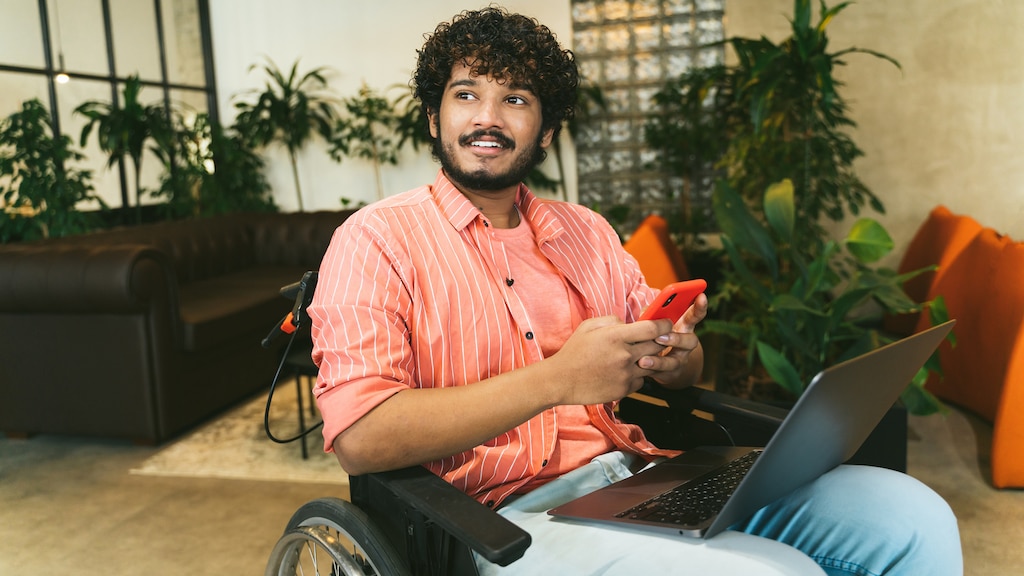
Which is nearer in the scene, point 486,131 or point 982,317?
point 486,131

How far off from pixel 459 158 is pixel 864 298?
1.49 meters

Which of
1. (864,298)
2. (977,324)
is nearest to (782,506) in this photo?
(864,298)

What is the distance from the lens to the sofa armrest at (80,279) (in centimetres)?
298

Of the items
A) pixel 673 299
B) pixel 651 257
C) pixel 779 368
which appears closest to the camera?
pixel 673 299

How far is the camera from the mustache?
135cm

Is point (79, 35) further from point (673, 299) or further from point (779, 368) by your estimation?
point (673, 299)

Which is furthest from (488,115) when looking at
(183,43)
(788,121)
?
(183,43)

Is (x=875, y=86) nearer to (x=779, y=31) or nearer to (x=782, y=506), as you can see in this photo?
(x=779, y=31)

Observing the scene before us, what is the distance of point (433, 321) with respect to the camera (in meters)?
1.23

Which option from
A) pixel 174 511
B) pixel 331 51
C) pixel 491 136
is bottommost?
pixel 174 511

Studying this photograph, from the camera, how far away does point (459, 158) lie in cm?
138

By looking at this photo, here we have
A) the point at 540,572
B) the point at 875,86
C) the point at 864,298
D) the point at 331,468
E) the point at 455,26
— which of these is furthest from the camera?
the point at 875,86

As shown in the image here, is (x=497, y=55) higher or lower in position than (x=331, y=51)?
lower

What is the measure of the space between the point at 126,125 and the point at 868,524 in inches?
191
